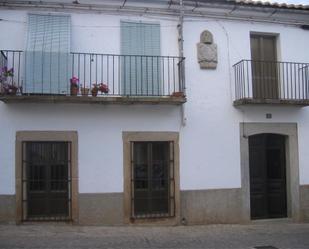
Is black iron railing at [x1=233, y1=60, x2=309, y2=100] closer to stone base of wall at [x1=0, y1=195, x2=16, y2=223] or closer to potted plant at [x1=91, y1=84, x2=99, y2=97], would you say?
potted plant at [x1=91, y1=84, x2=99, y2=97]

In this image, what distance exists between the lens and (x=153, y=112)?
36.3 ft

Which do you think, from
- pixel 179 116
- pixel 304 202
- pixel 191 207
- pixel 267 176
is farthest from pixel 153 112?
pixel 304 202

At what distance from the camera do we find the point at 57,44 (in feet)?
34.7

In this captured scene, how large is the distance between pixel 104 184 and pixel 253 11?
5645mm

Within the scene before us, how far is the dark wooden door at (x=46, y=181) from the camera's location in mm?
10461

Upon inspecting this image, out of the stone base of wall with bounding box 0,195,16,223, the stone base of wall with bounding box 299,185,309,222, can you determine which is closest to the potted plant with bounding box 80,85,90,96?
the stone base of wall with bounding box 0,195,16,223

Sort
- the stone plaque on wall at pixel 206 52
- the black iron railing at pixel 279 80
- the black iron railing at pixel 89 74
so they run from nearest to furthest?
the black iron railing at pixel 89 74
the stone plaque on wall at pixel 206 52
the black iron railing at pixel 279 80

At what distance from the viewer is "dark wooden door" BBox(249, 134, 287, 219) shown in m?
11.9

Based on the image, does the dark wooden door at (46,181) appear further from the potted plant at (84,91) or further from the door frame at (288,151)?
the door frame at (288,151)

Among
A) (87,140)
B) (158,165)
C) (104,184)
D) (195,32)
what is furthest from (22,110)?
(195,32)

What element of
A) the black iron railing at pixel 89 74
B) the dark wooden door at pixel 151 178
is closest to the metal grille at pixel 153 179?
the dark wooden door at pixel 151 178

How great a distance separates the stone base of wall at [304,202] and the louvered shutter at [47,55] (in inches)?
255

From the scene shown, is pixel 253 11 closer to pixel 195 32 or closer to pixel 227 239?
pixel 195 32

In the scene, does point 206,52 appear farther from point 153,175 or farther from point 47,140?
point 47,140
